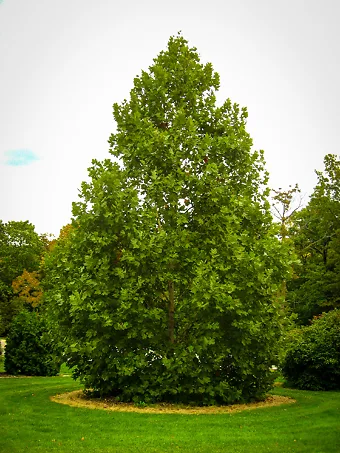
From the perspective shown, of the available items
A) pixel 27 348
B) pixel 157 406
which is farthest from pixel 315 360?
pixel 27 348

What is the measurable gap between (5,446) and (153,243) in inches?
219

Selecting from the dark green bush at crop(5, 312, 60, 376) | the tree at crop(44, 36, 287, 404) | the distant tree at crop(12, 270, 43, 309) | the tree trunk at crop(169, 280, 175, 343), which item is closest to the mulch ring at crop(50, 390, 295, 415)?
the tree at crop(44, 36, 287, 404)

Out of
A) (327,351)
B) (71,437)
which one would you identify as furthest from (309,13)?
(71,437)

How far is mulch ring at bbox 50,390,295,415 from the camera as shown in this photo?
1112 centimetres

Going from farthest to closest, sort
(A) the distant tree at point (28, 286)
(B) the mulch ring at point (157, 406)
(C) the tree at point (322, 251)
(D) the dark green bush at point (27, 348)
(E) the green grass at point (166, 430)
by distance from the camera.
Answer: (A) the distant tree at point (28, 286), (C) the tree at point (322, 251), (D) the dark green bush at point (27, 348), (B) the mulch ring at point (157, 406), (E) the green grass at point (166, 430)

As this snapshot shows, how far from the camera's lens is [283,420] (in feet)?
32.3

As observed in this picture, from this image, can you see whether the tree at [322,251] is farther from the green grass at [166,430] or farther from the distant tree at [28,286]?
the green grass at [166,430]

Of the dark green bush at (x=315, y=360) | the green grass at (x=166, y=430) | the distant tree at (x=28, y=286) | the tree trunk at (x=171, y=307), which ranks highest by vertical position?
the distant tree at (x=28, y=286)

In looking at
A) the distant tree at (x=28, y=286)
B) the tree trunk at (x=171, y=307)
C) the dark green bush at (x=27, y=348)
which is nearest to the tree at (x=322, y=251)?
the dark green bush at (x=27, y=348)

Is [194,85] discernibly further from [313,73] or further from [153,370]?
[313,73]

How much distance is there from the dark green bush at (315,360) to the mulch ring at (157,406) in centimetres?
224

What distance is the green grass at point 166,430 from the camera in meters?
7.58

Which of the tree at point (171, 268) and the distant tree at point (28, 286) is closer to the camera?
the tree at point (171, 268)

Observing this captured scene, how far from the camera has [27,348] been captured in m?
19.2
